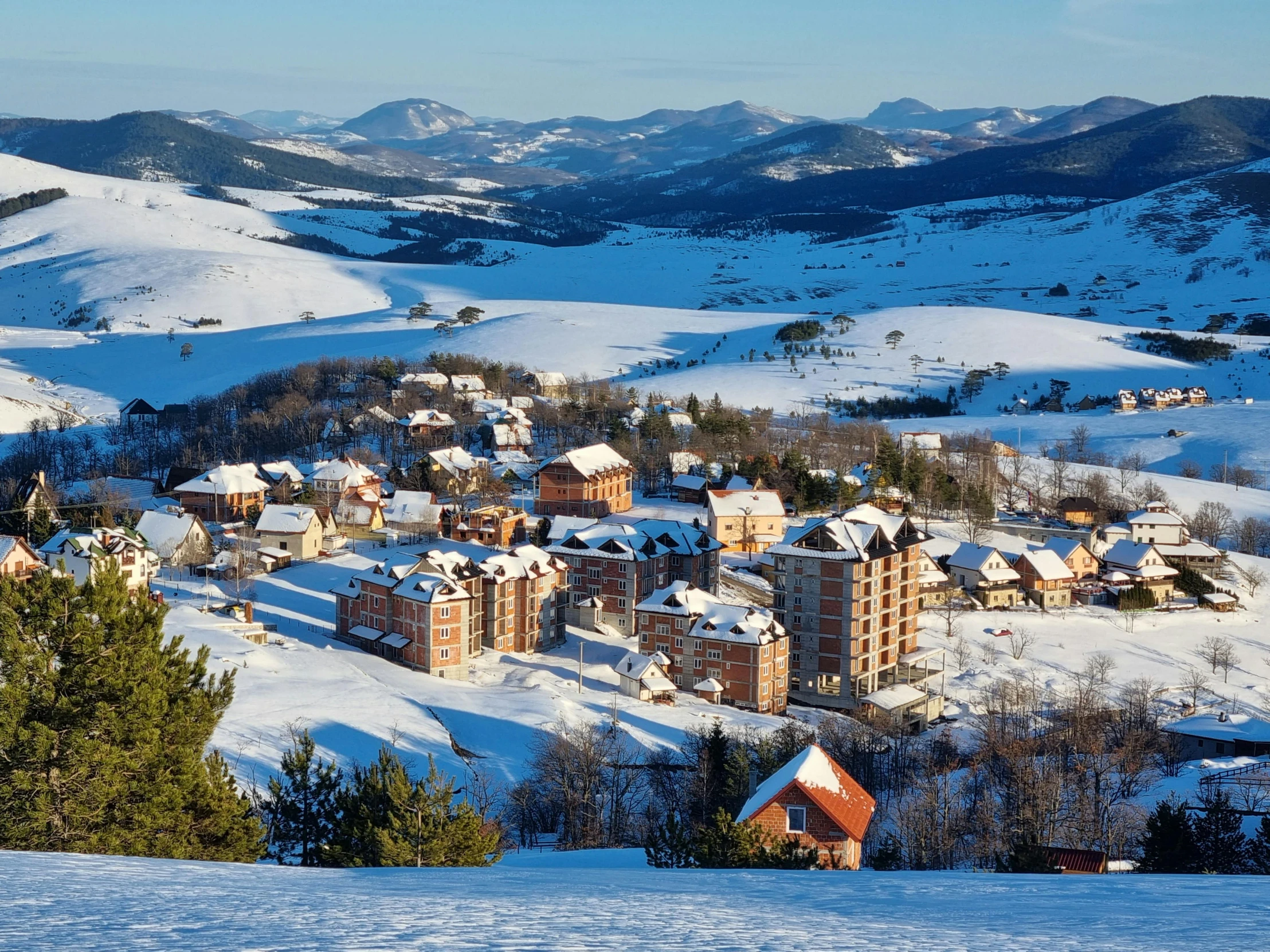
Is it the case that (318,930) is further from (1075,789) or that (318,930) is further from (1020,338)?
(1020,338)

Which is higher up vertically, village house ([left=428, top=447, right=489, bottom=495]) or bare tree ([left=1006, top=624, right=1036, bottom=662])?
village house ([left=428, top=447, right=489, bottom=495])

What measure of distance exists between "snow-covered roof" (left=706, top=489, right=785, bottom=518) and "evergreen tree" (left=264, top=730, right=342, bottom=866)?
29465 millimetres

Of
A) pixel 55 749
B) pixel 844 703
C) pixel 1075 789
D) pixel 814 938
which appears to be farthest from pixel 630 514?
pixel 814 938

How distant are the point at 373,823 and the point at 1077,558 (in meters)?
34.0

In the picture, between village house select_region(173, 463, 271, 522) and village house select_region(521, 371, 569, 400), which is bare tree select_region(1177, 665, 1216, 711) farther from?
village house select_region(521, 371, 569, 400)

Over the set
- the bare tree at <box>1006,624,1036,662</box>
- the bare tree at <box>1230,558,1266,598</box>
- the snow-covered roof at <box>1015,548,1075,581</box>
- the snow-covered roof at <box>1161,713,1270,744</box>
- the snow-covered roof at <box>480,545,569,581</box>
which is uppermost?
the snow-covered roof at <box>480,545,569,581</box>

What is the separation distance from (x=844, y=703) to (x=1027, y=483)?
87.4 ft

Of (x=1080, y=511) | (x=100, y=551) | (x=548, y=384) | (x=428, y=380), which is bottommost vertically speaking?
(x=1080, y=511)

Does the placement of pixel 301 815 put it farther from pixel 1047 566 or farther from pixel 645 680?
pixel 1047 566

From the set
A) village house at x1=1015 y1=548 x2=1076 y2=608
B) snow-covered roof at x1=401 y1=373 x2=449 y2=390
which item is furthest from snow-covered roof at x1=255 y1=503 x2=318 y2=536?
snow-covered roof at x1=401 y1=373 x2=449 y2=390

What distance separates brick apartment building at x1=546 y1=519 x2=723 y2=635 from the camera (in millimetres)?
37625

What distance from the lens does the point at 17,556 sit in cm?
3547

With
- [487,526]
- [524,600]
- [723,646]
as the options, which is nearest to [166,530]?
[487,526]

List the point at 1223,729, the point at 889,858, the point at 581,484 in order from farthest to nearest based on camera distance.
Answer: the point at 581,484 < the point at 1223,729 < the point at 889,858
